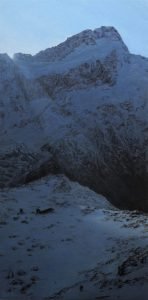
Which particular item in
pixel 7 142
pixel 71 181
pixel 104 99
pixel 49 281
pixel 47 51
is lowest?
pixel 49 281

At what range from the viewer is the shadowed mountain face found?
33844 millimetres

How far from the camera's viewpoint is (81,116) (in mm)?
38250

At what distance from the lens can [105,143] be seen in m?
36.7

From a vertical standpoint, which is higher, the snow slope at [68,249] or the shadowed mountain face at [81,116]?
the shadowed mountain face at [81,116]

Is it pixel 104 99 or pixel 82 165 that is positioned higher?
pixel 104 99

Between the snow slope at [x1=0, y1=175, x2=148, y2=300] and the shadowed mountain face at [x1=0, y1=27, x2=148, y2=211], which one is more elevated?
the shadowed mountain face at [x1=0, y1=27, x2=148, y2=211]

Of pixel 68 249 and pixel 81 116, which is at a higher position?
pixel 81 116

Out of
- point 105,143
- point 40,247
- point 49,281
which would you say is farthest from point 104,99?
point 49,281

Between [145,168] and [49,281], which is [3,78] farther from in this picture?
[49,281]

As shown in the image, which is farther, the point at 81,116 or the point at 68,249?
the point at 81,116

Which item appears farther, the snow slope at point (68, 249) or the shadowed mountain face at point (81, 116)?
the shadowed mountain face at point (81, 116)

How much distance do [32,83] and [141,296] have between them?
3247 cm

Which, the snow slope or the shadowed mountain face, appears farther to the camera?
the shadowed mountain face

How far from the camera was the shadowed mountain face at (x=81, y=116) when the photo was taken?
33844 mm
